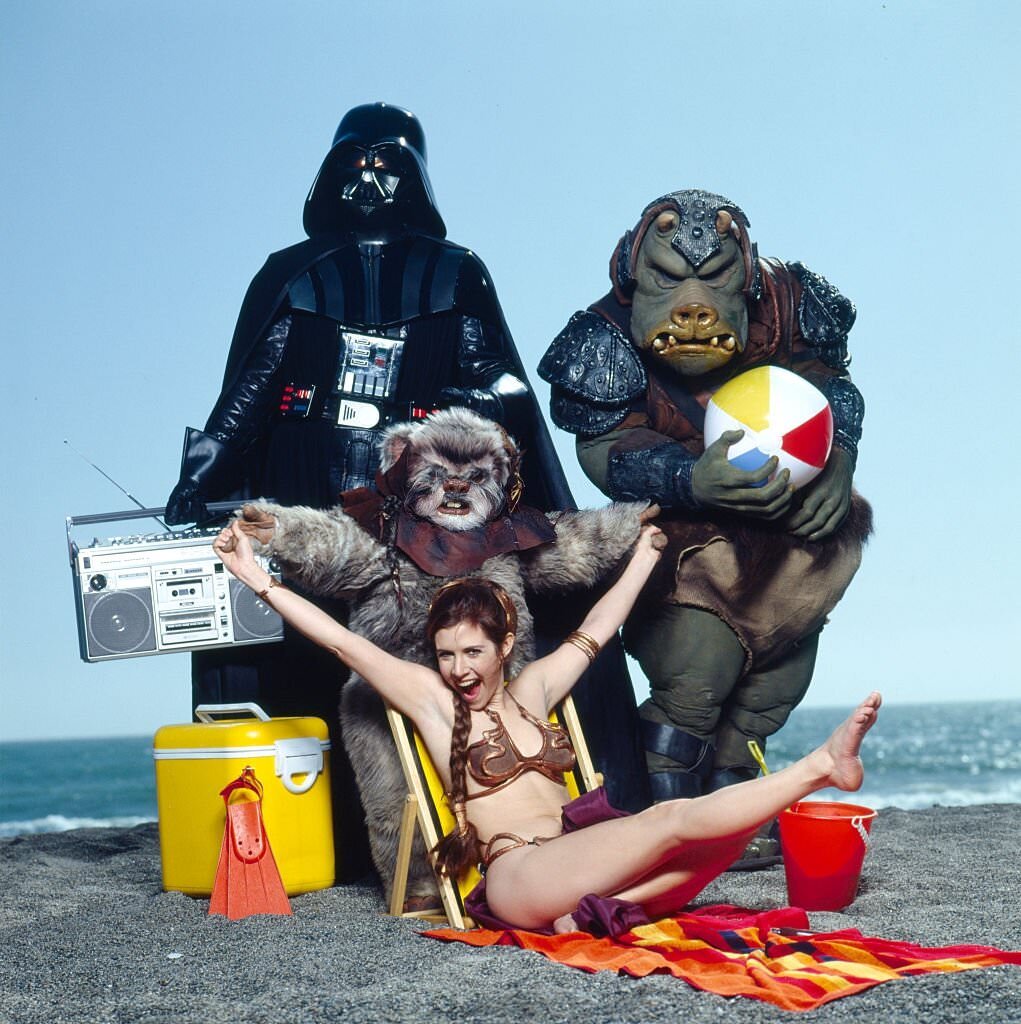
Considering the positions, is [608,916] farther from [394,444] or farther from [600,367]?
[600,367]

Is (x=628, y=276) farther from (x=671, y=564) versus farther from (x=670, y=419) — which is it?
(x=671, y=564)

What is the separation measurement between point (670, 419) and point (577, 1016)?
7.33 ft

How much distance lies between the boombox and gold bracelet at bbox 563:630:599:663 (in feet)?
3.03

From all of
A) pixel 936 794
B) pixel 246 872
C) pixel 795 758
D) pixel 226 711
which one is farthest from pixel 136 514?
pixel 795 758

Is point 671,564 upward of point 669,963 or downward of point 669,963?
upward

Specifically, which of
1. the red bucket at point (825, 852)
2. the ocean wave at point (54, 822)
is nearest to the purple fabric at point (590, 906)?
the red bucket at point (825, 852)

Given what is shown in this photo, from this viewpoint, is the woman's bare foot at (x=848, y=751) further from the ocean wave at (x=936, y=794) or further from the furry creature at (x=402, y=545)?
the ocean wave at (x=936, y=794)

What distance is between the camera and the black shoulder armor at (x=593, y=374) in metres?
4.24

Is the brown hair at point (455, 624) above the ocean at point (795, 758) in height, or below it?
above

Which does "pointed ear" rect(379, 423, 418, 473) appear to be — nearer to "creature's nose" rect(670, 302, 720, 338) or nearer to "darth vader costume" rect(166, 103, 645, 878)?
"darth vader costume" rect(166, 103, 645, 878)

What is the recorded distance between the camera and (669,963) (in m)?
2.78

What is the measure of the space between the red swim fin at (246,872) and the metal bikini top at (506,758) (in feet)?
2.46

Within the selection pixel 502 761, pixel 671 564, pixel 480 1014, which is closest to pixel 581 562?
pixel 671 564

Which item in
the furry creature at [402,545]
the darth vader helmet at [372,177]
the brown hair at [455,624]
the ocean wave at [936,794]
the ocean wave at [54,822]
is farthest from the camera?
the ocean wave at [54,822]
